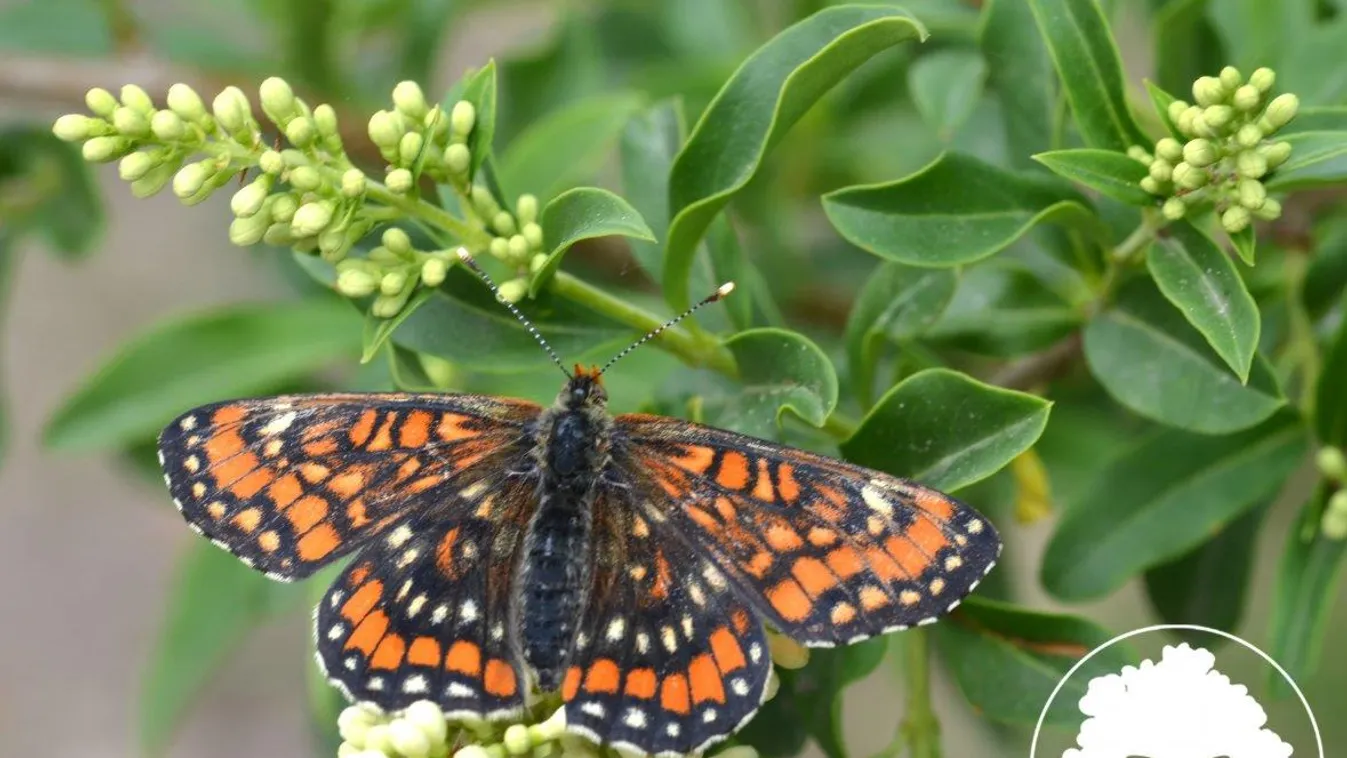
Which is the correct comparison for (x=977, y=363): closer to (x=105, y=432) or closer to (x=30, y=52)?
(x=105, y=432)

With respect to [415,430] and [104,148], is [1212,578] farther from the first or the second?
[104,148]

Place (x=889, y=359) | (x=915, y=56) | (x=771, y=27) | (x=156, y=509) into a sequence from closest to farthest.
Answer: (x=889, y=359) → (x=915, y=56) → (x=771, y=27) → (x=156, y=509)

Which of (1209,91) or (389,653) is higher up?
(1209,91)

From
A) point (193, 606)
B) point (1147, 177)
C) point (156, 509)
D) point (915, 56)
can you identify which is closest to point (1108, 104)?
point (1147, 177)

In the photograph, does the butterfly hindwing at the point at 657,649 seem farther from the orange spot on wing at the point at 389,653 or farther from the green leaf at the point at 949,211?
the green leaf at the point at 949,211

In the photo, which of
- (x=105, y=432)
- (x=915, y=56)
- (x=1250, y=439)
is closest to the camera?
(x=1250, y=439)

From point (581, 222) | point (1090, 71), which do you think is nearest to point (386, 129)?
point (581, 222)

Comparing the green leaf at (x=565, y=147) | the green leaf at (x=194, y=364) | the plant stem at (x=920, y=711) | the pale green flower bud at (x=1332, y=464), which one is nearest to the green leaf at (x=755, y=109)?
the plant stem at (x=920, y=711)
